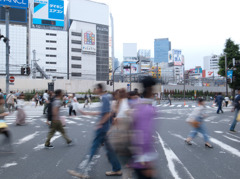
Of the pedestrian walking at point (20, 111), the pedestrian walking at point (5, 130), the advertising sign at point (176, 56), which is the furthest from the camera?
the advertising sign at point (176, 56)

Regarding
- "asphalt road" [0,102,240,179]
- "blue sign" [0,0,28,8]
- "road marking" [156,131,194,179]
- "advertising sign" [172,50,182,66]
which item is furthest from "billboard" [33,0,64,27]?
"advertising sign" [172,50,182,66]

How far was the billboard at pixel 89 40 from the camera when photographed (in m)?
81.6

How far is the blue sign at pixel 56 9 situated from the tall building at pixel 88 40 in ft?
10.5

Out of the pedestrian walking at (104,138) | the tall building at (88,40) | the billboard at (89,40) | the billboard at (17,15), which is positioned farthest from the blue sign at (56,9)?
the pedestrian walking at (104,138)

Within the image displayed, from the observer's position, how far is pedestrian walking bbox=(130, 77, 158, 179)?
264 centimetres

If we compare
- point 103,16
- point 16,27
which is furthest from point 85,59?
point 16,27

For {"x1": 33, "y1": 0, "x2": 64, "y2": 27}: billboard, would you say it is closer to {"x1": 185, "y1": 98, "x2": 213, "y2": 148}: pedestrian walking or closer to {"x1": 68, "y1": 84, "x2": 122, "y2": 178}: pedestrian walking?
{"x1": 185, "y1": 98, "x2": 213, "y2": 148}: pedestrian walking

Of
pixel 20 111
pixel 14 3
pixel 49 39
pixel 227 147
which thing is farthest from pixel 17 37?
pixel 227 147

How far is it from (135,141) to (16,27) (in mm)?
87730

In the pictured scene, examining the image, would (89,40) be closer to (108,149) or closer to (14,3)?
(14,3)

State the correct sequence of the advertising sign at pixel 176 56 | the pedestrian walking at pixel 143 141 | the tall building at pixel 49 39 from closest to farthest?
the pedestrian walking at pixel 143 141, the tall building at pixel 49 39, the advertising sign at pixel 176 56

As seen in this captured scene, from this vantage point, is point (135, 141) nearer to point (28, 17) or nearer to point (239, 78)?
point (239, 78)

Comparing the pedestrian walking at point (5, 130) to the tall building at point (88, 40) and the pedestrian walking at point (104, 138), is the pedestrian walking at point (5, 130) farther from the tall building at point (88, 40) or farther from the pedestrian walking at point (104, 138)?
the tall building at point (88, 40)

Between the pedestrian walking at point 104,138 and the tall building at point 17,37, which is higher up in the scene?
the tall building at point 17,37
